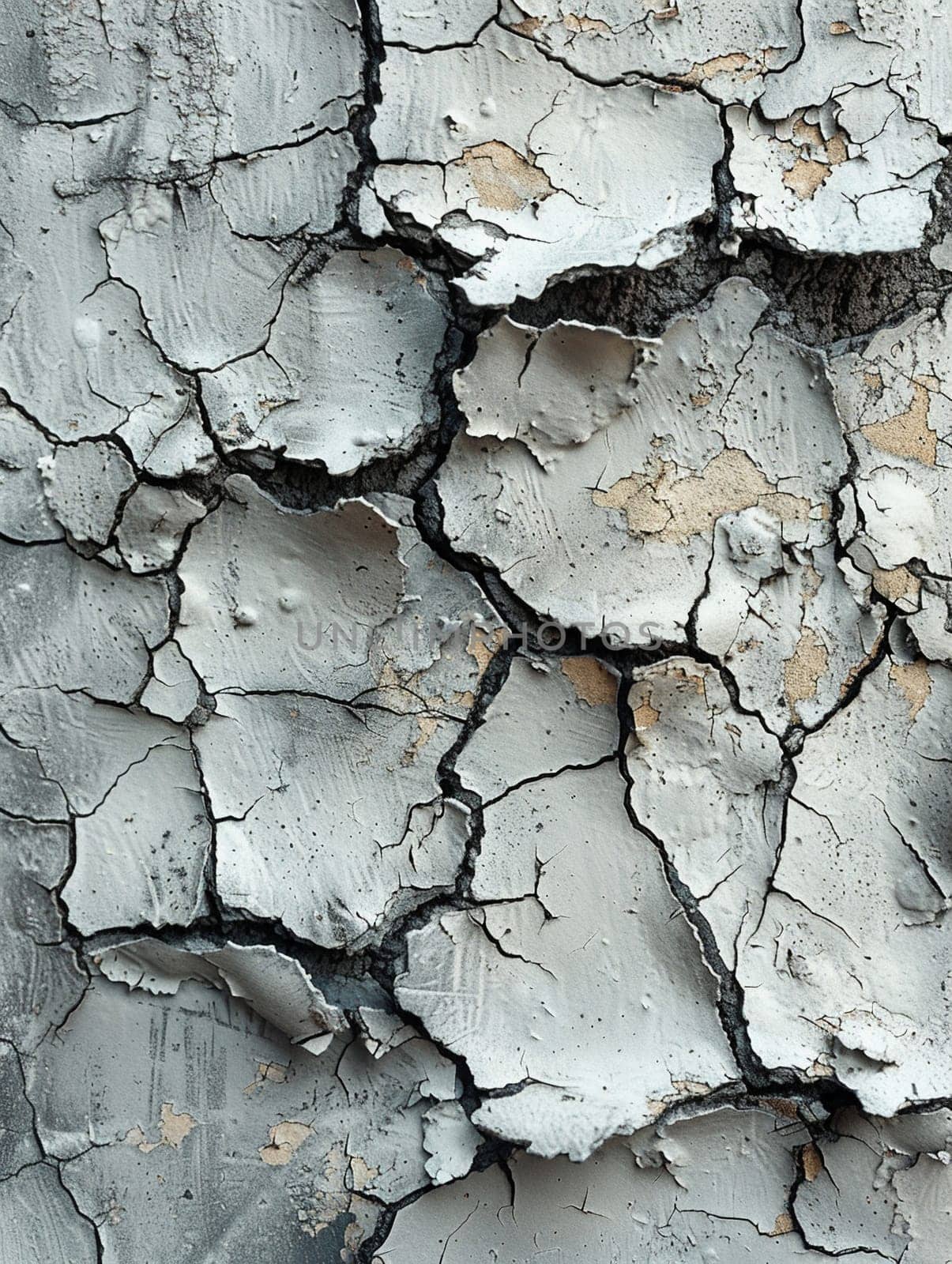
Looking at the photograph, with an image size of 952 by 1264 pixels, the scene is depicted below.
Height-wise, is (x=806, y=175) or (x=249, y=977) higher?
(x=806, y=175)

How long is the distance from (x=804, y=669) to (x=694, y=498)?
23 centimetres

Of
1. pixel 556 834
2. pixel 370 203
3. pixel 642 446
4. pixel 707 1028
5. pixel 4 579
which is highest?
pixel 370 203

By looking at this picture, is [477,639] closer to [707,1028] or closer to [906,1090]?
[707,1028]

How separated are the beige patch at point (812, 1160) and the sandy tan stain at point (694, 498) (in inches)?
27.9

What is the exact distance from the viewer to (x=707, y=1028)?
3.47 feet

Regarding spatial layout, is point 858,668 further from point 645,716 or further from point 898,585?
point 645,716

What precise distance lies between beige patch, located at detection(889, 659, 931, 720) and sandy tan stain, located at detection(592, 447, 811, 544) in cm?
21

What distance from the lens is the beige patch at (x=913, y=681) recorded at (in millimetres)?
1079

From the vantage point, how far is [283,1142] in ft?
3.54

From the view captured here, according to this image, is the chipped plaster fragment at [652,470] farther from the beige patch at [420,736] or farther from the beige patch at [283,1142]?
the beige patch at [283,1142]

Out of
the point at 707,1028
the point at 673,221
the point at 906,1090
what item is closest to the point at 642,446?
the point at 673,221

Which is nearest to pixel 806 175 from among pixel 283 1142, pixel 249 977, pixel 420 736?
pixel 420 736

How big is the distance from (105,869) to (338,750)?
0.29 metres

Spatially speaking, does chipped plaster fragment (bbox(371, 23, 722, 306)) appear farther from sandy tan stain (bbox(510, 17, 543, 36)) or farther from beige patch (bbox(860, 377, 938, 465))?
beige patch (bbox(860, 377, 938, 465))
